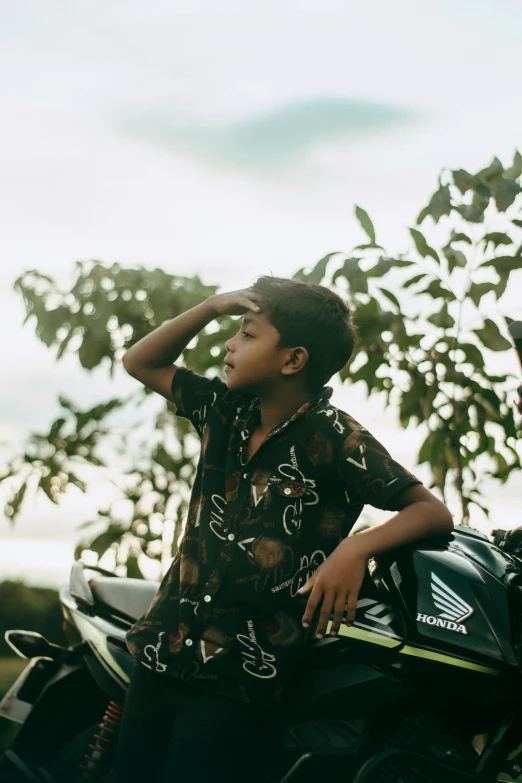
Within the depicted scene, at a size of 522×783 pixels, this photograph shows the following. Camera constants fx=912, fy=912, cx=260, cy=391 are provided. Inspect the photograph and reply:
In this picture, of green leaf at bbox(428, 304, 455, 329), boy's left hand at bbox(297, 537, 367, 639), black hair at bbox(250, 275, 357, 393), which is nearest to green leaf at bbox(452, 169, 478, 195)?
green leaf at bbox(428, 304, 455, 329)

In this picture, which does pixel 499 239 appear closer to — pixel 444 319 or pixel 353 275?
pixel 444 319

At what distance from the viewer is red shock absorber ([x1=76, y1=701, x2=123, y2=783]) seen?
212cm

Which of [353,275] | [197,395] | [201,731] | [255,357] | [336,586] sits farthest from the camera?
[353,275]

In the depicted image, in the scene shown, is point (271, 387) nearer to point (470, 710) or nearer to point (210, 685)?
point (210, 685)

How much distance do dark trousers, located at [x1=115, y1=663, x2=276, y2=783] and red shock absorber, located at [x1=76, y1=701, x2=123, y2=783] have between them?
0.25 meters

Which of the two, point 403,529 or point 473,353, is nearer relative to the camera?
point 403,529

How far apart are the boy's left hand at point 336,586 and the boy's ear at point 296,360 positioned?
45 centimetres

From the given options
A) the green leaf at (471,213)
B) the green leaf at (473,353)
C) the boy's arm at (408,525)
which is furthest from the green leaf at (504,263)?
the boy's arm at (408,525)

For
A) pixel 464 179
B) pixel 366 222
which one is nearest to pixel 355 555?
pixel 366 222

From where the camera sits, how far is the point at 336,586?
1672mm

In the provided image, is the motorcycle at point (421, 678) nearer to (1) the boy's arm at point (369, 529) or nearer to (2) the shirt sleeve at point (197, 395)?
(1) the boy's arm at point (369, 529)

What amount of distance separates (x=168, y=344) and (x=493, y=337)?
1.34 metres

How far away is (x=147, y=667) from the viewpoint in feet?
6.15

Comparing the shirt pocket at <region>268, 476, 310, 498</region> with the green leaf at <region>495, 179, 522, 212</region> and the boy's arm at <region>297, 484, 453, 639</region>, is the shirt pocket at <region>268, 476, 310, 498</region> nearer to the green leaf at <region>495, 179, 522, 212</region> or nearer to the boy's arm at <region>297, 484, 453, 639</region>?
the boy's arm at <region>297, 484, 453, 639</region>
